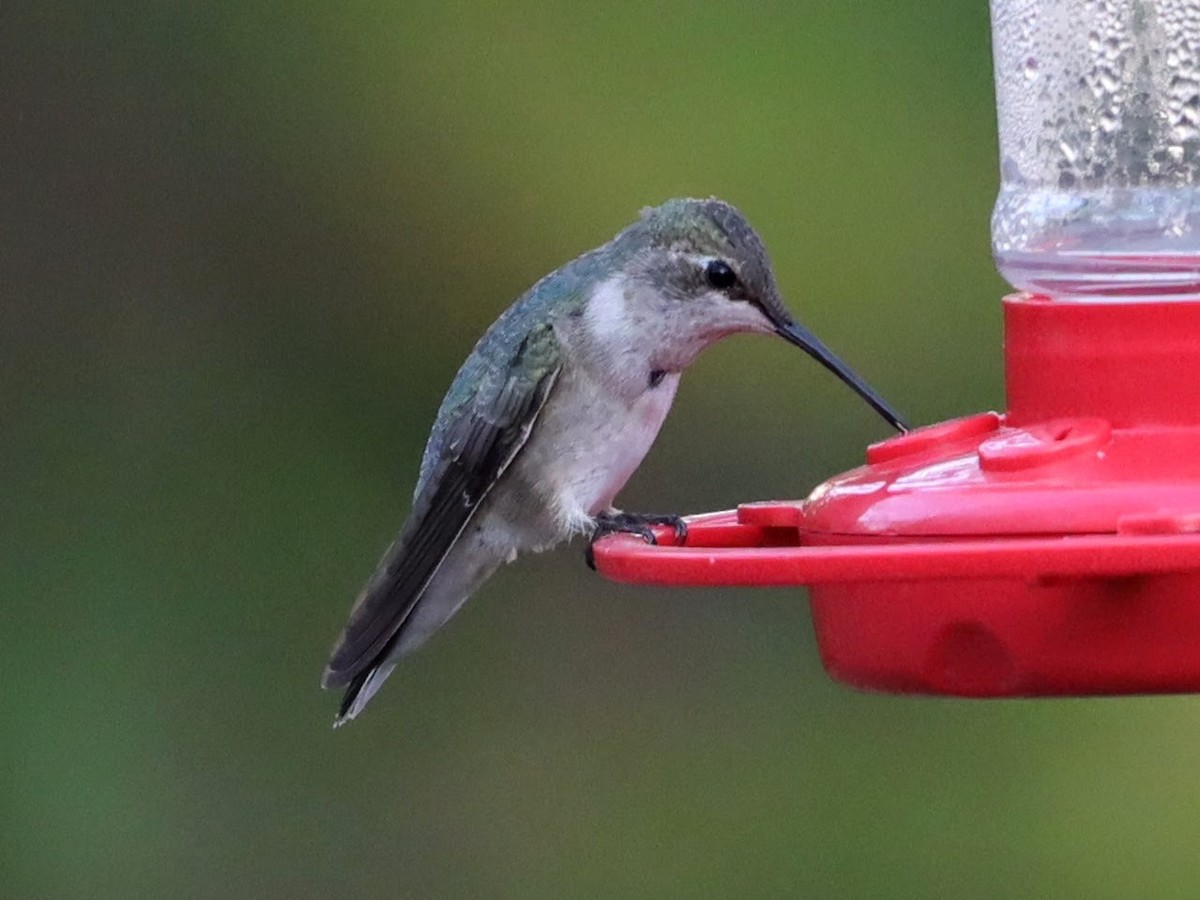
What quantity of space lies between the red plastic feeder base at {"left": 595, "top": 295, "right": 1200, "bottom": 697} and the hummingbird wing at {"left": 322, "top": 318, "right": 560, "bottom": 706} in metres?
1.16

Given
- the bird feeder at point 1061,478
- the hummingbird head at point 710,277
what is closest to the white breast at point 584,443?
the hummingbird head at point 710,277

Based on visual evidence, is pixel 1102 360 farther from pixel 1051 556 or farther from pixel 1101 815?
pixel 1101 815

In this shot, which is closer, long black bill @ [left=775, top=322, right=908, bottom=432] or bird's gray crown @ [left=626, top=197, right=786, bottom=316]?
long black bill @ [left=775, top=322, right=908, bottom=432]

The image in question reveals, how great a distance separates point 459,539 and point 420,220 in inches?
96.0

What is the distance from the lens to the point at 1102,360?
9.59ft

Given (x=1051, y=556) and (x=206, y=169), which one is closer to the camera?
(x=1051, y=556)

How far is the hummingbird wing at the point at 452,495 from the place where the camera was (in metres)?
4.20

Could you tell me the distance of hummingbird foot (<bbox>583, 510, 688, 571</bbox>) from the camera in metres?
3.37

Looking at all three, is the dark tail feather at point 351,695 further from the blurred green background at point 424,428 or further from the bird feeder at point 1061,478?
the blurred green background at point 424,428

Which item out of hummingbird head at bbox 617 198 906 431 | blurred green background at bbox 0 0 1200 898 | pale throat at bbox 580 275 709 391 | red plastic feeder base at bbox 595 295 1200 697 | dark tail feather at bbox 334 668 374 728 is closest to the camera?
red plastic feeder base at bbox 595 295 1200 697

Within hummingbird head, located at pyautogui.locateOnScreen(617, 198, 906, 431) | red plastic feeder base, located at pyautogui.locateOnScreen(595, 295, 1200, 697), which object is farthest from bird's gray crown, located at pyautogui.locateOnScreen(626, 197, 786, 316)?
red plastic feeder base, located at pyautogui.locateOnScreen(595, 295, 1200, 697)

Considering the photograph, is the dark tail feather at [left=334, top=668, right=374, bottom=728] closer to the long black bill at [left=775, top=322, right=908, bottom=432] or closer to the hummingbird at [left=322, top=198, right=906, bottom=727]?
the hummingbird at [left=322, top=198, right=906, bottom=727]

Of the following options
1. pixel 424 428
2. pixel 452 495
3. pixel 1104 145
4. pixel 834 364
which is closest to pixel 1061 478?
pixel 1104 145

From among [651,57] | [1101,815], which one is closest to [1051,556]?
[1101,815]
